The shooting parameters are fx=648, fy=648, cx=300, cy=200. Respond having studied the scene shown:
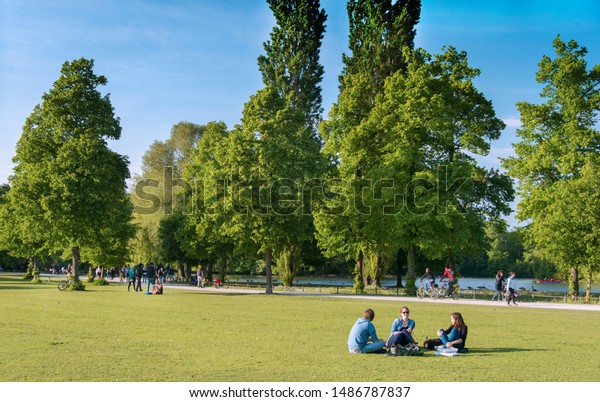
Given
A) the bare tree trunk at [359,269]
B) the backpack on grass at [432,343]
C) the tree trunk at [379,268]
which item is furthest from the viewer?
the tree trunk at [379,268]

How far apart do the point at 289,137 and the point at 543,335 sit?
30740 millimetres

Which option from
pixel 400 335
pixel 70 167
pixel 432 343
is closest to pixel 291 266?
pixel 70 167

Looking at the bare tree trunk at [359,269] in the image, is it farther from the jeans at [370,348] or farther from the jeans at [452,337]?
the jeans at [370,348]

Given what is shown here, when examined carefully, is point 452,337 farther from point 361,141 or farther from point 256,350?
point 361,141

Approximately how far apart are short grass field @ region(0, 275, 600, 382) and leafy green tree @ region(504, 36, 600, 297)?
18.7 m

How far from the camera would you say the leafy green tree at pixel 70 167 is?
43.1 metres

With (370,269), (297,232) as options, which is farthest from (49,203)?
(370,269)

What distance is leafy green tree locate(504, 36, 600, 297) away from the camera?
140ft

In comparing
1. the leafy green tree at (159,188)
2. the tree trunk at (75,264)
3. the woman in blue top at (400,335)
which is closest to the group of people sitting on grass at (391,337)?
the woman in blue top at (400,335)

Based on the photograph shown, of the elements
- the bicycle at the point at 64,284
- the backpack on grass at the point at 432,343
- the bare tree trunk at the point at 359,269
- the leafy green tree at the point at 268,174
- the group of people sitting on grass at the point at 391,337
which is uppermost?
the leafy green tree at the point at 268,174

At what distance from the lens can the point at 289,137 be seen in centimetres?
4769

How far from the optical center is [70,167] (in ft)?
143

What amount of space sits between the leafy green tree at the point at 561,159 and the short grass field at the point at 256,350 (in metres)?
18.7
